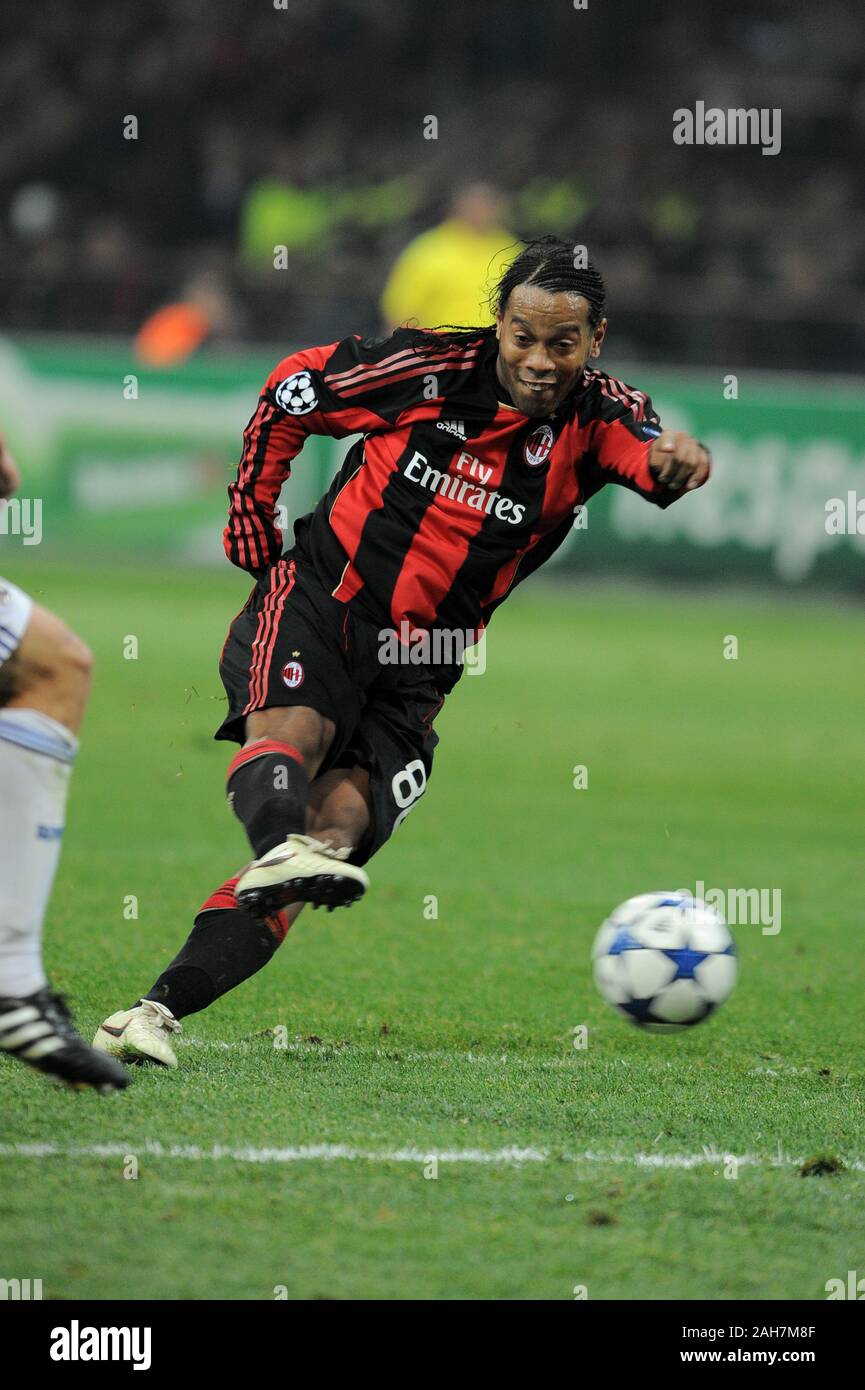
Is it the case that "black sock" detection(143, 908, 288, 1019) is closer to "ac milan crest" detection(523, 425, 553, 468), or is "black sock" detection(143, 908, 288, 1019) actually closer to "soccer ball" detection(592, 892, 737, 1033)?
"soccer ball" detection(592, 892, 737, 1033)

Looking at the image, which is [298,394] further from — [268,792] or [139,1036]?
[139,1036]

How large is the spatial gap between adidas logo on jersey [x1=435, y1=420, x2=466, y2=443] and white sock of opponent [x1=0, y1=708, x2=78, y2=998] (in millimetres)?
1593

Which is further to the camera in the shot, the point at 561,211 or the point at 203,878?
the point at 561,211

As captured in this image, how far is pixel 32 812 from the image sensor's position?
143 inches

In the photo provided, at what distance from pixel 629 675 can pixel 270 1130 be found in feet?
28.9

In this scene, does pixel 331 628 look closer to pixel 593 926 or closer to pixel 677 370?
pixel 593 926

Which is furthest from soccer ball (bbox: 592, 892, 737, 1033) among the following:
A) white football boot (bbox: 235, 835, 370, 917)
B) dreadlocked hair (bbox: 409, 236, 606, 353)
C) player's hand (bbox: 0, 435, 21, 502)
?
player's hand (bbox: 0, 435, 21, 502)

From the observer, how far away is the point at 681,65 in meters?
22.3

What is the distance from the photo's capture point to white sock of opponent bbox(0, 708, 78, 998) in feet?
11.8

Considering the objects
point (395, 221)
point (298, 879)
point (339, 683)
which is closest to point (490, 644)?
point (395, 221)

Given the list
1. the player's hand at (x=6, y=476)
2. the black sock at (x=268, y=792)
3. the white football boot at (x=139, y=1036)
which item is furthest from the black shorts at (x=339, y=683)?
the player's hand at (x=6, y=476)

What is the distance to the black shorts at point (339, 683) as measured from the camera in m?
4.71

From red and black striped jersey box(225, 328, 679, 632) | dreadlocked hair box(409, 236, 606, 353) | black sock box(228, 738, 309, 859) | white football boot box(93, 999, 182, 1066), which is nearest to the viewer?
black sock box(228, 738, 309, 859)
